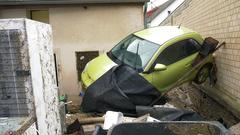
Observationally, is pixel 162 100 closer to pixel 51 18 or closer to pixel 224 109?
pixel 224 109

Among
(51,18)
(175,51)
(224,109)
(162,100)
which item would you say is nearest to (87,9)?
(51,18)

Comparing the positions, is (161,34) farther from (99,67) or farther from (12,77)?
(12,77)

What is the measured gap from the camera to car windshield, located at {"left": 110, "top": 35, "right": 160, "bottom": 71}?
7000 millimetres

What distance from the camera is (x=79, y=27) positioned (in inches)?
410

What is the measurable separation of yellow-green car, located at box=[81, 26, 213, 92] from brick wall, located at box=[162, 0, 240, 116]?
1.45 ft

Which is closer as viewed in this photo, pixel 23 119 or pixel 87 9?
pixel 23 119

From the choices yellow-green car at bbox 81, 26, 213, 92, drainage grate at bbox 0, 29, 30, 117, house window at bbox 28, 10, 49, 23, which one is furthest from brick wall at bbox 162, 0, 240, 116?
house window at bbox 28, 10, 49, 23

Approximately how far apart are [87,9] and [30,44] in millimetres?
7150

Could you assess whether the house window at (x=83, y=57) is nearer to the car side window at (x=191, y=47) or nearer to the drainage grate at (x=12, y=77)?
the car side window at (x=191, y=47)

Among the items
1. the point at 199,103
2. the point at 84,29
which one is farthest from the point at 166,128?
the point at 84,29

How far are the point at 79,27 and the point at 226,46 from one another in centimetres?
498

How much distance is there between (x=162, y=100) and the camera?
6.66 m

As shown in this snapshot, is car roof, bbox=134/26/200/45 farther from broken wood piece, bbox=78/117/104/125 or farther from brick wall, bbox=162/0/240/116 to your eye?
broken wood piece, bbox=78/117/104/125

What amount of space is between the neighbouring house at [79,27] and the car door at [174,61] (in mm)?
3181
